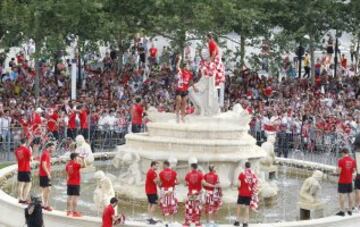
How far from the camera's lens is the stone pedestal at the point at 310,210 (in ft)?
62.9

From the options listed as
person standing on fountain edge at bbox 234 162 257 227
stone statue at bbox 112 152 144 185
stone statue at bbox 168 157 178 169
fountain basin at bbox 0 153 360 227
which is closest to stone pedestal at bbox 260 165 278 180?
stone statue at bbox 168 157 178 169

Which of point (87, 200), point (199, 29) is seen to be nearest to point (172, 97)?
point (199, 29)

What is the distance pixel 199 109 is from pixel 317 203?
4644mm

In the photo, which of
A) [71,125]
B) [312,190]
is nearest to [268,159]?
[312,190]

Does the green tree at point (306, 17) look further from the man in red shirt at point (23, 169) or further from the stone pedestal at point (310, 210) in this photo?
the man in red shirt at point (23, 169)

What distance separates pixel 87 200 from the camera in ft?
67.8

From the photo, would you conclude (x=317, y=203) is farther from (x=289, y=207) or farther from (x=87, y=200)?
(x=87, y=200)

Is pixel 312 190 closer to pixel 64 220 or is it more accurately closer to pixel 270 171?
pixel 270 171

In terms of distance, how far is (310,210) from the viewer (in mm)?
19250

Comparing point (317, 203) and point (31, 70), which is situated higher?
point (31, 70)

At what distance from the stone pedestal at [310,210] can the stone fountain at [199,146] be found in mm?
1908

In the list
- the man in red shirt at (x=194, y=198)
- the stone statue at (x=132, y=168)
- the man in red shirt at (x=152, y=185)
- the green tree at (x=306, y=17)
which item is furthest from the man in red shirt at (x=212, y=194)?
the green tree at (x=306, y=17)

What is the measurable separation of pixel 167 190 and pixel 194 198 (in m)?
0.68

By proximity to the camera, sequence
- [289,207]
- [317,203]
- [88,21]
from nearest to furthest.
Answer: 1. [317,203]
2. [289,207]
3. [88,21]
